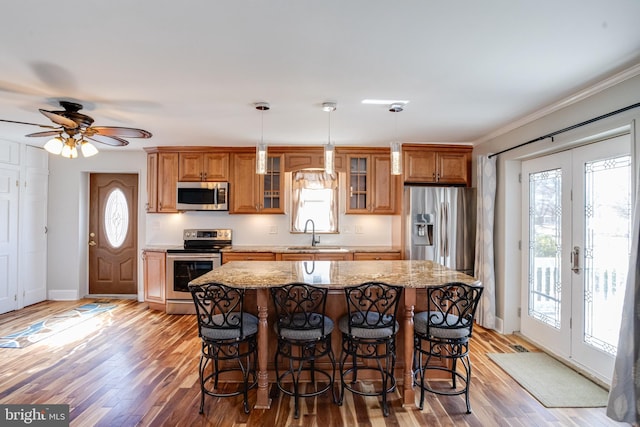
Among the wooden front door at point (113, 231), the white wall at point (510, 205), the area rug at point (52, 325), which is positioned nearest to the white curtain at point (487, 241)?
the white wall at point (510, 205)

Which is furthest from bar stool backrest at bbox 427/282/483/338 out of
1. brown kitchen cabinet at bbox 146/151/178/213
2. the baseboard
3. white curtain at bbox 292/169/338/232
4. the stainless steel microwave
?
the baseboard

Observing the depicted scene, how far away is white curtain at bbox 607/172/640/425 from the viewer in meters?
2.16

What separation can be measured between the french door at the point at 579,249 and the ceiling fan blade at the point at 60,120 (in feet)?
14.4

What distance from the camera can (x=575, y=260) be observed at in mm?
3105

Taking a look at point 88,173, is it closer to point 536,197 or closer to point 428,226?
point 428,226

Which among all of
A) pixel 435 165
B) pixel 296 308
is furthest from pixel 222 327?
pixel 435 165

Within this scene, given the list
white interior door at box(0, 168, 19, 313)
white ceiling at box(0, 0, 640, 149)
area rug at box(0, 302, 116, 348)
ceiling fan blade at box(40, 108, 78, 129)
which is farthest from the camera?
white interior door at box(0, 168, 19, 313)

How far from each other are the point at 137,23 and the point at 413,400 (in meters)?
3.01

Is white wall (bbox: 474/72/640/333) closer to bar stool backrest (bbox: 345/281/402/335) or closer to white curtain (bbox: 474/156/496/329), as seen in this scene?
white curtain (bbox: 474/156/496/329)

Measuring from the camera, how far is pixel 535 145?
3.50 meters

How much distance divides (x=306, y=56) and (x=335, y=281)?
5.12 ft

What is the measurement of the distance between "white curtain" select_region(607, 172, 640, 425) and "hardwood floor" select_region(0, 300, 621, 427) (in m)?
0.20

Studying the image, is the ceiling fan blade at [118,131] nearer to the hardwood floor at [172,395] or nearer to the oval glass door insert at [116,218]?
the hardwood floor at [172,395]

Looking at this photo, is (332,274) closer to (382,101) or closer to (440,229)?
(382,101)
